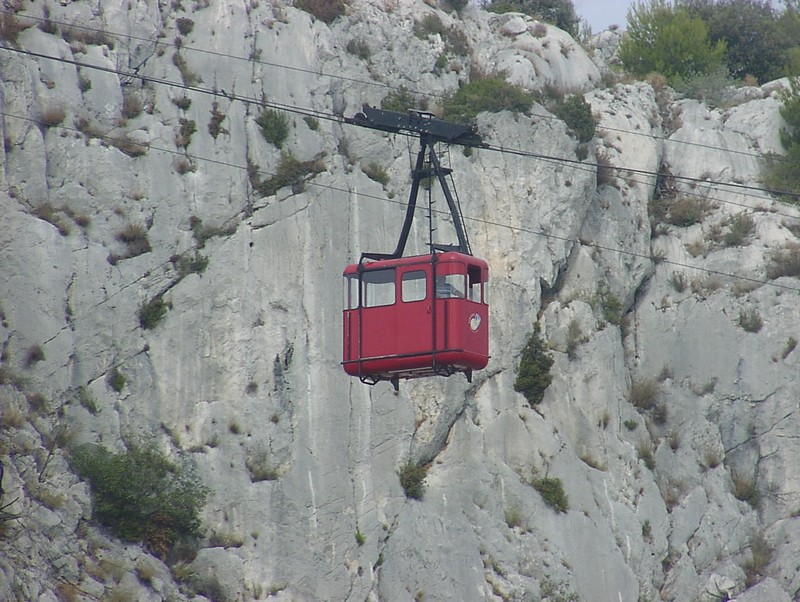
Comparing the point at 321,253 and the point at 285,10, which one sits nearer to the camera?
the point at 321,253

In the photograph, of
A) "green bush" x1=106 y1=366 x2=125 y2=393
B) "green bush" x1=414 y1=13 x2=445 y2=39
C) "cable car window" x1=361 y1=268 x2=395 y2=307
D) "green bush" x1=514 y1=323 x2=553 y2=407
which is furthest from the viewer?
"green bush" x1=414 y1=13 x2=445 y2=39

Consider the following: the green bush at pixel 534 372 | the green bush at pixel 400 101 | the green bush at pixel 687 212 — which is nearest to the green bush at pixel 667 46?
the green bush at pixel 687 212

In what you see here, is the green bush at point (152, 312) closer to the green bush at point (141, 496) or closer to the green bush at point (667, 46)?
the green bush at point (141, 496)

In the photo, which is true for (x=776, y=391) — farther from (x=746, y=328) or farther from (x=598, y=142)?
(x=598, y=142)

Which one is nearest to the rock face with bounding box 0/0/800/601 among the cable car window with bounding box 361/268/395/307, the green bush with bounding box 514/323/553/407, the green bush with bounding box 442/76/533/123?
the green bush with bounding box 514/323/553/407

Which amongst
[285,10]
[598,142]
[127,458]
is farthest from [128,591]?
[598,142]

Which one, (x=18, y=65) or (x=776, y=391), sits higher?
(x=18, y=65)

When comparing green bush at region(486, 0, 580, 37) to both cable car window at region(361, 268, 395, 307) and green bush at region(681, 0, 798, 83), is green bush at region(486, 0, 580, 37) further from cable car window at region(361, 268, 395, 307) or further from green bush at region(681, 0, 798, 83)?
cable car window at region(361, 268, 395, 307)
